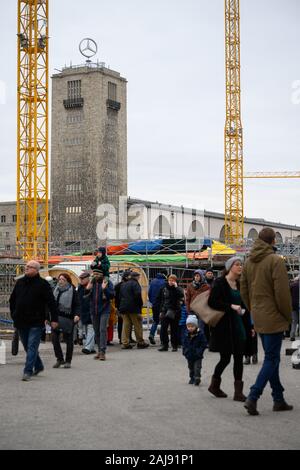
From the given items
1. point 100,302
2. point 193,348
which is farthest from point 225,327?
point 100,302

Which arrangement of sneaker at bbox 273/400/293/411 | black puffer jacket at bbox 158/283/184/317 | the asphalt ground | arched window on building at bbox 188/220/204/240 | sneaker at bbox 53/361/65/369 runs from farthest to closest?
arched window on building at bbox 188/220/204/240, black puffer jacket at bbox 158/283/184/317, sneaker at bbox 53/361/65/369, sneaker at bbox 273/400/293/411, the asphalt ground

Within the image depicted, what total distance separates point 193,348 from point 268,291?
9.78 ft

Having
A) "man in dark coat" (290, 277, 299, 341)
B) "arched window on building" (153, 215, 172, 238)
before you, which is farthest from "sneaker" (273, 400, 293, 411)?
"arched window on building" (153, 215, 172, 238)

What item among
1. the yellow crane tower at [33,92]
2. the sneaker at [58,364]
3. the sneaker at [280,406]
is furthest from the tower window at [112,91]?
the sneaker at [280,406]

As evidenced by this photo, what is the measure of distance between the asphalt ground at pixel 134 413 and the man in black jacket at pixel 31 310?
44 centimetres

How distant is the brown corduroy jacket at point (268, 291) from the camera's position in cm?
880

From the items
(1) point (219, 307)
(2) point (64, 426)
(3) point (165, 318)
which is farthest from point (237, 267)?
(3) point (165, 318)

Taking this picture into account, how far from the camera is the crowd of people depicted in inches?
351

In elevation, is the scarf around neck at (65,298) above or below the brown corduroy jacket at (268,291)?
below

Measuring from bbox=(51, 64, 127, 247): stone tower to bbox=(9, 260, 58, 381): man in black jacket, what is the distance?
337 feet

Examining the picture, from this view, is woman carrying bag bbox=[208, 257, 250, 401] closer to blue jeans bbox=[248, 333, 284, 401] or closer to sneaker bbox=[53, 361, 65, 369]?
blue jeans bbox=[248, 333, 284, 401]

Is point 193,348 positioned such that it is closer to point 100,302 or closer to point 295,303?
point 100,302

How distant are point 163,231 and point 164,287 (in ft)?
257

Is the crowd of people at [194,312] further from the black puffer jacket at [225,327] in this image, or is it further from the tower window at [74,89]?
the tower window at [74,89]
